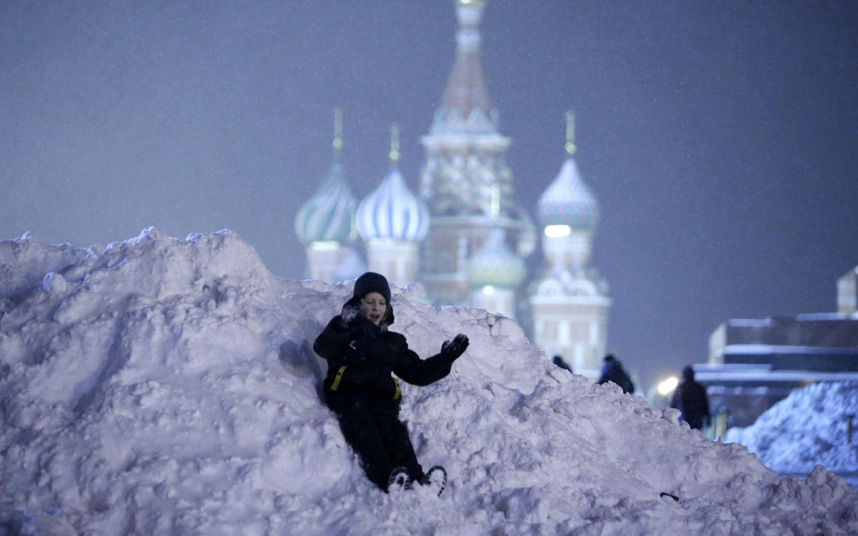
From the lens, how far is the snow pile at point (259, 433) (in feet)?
11.7

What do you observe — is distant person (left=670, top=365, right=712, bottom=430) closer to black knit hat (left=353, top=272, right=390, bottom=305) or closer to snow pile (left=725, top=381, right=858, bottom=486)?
snow pile (left=725, top=381, right=858, bottom=486)

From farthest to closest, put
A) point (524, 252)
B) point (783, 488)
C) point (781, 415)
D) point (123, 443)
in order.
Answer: point (524, 252) < point (781, 415) < point (783, 488) < point (123, 443)

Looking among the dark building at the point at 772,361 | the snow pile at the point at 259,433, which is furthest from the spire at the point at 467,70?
the snow pile at the point at 259,433

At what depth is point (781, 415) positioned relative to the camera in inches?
492

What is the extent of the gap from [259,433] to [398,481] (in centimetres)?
49

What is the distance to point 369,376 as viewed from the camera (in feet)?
13.1

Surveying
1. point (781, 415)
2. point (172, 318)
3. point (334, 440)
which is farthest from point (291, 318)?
point (781, 415)

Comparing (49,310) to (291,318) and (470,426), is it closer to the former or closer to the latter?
(291,318)

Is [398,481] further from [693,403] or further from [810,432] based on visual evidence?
[810,432]

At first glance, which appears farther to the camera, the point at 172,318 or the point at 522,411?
the point at 522,411

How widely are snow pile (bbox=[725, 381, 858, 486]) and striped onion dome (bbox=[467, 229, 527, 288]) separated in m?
42.4

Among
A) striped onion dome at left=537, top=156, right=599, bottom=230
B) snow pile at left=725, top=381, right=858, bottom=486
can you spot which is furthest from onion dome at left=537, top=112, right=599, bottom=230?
snow pile at left=725, top=381, right=858, bottom=486

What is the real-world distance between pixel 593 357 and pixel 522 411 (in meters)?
51.2

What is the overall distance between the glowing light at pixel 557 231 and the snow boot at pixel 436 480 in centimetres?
5200
